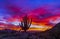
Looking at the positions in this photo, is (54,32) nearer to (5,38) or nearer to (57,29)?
(57,29)

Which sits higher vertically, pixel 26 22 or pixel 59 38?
pixel 26 22

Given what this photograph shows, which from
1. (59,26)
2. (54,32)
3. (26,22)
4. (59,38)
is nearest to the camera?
(59,38)

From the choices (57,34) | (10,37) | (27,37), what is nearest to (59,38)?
(57,34)

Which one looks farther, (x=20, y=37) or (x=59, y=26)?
(x=59, y=26)

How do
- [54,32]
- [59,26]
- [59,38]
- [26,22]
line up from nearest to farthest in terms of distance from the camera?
[59,38]
[54,32]
[59,26]
[26,22]

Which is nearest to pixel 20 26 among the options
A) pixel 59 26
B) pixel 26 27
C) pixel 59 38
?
pixel 26 27

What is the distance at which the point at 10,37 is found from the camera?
2106cm

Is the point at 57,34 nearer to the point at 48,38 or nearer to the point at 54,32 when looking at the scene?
the point at 54,32

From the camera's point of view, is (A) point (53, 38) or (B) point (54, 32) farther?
(B) point (54, 32)

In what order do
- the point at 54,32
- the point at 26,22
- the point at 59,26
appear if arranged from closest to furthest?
the point at 54,32 < the point at 59,26 < the point at 26,22

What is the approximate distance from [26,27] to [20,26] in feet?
4.27

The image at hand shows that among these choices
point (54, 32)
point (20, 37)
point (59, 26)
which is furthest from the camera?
point (59, 26)

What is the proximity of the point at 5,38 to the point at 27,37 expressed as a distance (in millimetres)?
2775

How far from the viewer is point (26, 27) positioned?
30562 mm
